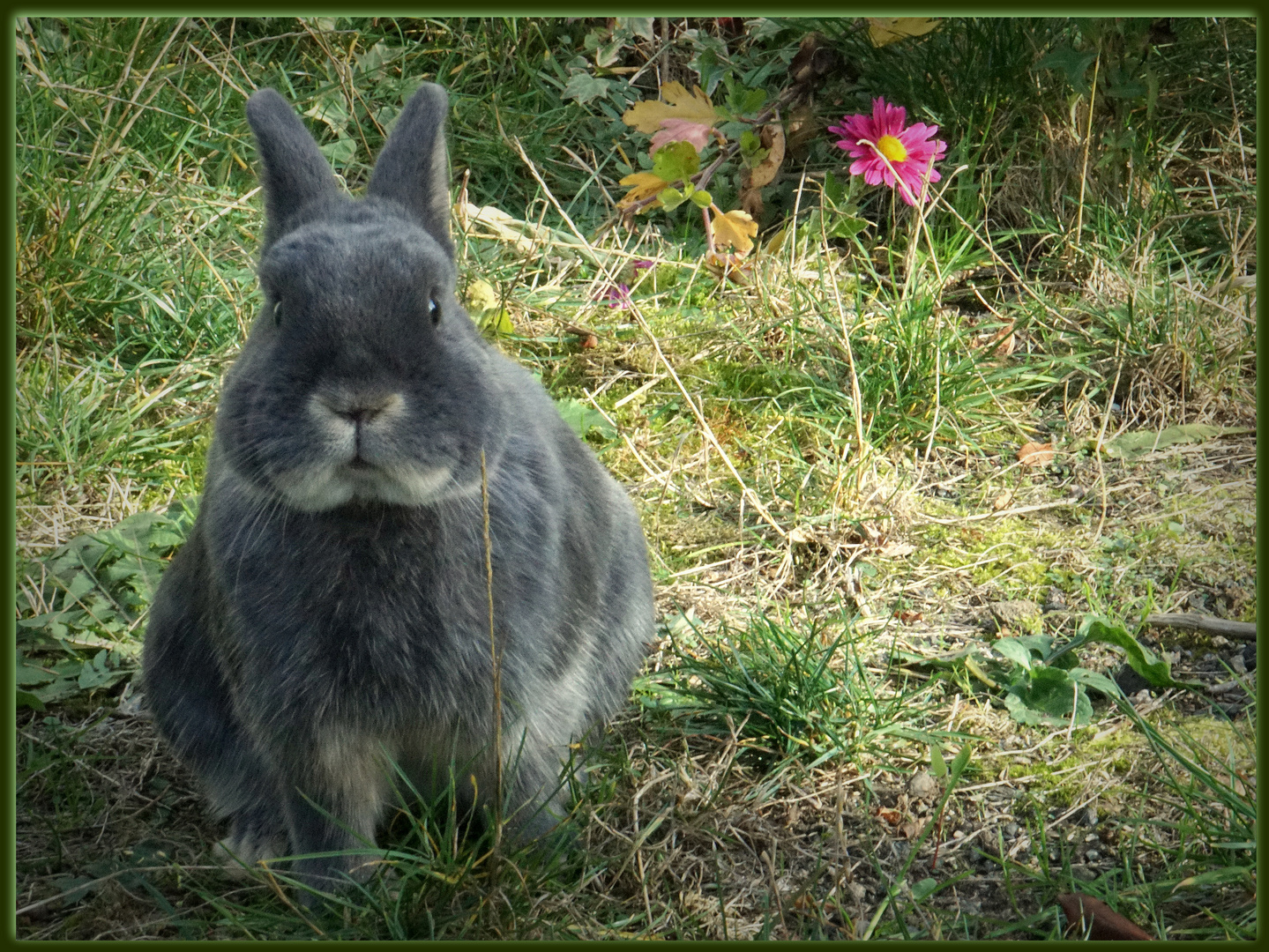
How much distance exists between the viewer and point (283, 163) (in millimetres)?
3039

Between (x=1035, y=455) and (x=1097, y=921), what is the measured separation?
2.32 metres

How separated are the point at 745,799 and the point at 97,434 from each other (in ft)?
9.64

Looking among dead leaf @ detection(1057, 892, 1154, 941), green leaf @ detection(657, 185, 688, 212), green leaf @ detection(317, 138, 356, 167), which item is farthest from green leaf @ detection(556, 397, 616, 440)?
dead leaf @ detection(1057, 892, 1154, 941)

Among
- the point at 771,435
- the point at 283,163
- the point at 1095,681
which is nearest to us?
the point at 283,163

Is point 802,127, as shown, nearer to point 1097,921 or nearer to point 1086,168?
point 1086,168

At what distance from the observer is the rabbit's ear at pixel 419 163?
3080mm

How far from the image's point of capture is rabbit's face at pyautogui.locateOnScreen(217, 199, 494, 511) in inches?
96.7

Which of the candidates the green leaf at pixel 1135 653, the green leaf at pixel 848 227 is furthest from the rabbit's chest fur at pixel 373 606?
the green leaf at pixel 848 227

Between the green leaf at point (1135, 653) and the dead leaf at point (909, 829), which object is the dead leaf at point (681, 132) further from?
the dead leaf at point (909, 829)

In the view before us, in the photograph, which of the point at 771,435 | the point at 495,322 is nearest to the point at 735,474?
the point at 771,435

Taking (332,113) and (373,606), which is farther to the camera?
(332,113)

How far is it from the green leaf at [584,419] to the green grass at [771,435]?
0.06 m

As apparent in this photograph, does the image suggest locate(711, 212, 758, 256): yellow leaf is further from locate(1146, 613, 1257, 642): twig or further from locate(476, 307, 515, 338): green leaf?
locate(1146, 613, 1257, 642): twig

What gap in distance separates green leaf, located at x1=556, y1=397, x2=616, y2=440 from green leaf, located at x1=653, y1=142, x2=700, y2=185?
110 cm
